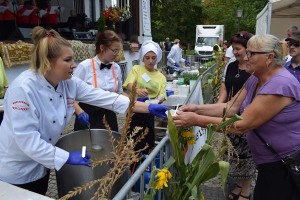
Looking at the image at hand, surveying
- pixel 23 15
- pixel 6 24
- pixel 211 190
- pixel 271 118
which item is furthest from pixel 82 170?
Result: pixel 23 15

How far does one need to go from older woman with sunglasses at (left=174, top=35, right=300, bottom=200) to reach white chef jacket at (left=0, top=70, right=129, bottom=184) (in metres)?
0.78

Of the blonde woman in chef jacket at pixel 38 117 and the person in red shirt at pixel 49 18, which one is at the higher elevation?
the person in red shirt at pixel 49 18

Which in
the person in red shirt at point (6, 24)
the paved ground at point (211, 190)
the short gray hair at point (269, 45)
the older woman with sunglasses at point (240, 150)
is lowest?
the paved ground at point (211, 190)

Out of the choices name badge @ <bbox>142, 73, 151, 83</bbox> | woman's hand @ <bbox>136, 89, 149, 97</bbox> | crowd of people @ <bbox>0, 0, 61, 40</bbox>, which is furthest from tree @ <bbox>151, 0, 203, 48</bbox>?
woman's hand @ <bbox>136, 89, 149, 97</bbox>

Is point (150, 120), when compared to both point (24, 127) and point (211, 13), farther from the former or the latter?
point (211, 13)

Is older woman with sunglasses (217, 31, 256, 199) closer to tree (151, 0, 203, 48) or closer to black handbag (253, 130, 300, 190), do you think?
black handbag (253, 130, 300, 190)

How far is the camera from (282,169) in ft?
6.86

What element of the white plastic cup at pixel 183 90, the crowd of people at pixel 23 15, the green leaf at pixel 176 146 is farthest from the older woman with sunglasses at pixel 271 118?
the crowd of people at pixel 23 15

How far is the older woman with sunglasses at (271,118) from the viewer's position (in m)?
1.94

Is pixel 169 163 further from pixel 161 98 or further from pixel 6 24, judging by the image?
pixel 6 24

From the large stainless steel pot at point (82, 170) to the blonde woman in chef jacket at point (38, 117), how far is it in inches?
4.8

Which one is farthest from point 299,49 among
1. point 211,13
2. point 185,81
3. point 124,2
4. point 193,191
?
point 211,13

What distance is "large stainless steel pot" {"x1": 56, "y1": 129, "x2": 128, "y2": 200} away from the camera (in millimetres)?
1870

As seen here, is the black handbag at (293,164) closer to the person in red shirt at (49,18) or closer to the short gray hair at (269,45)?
the short gray hair at (269,45)
